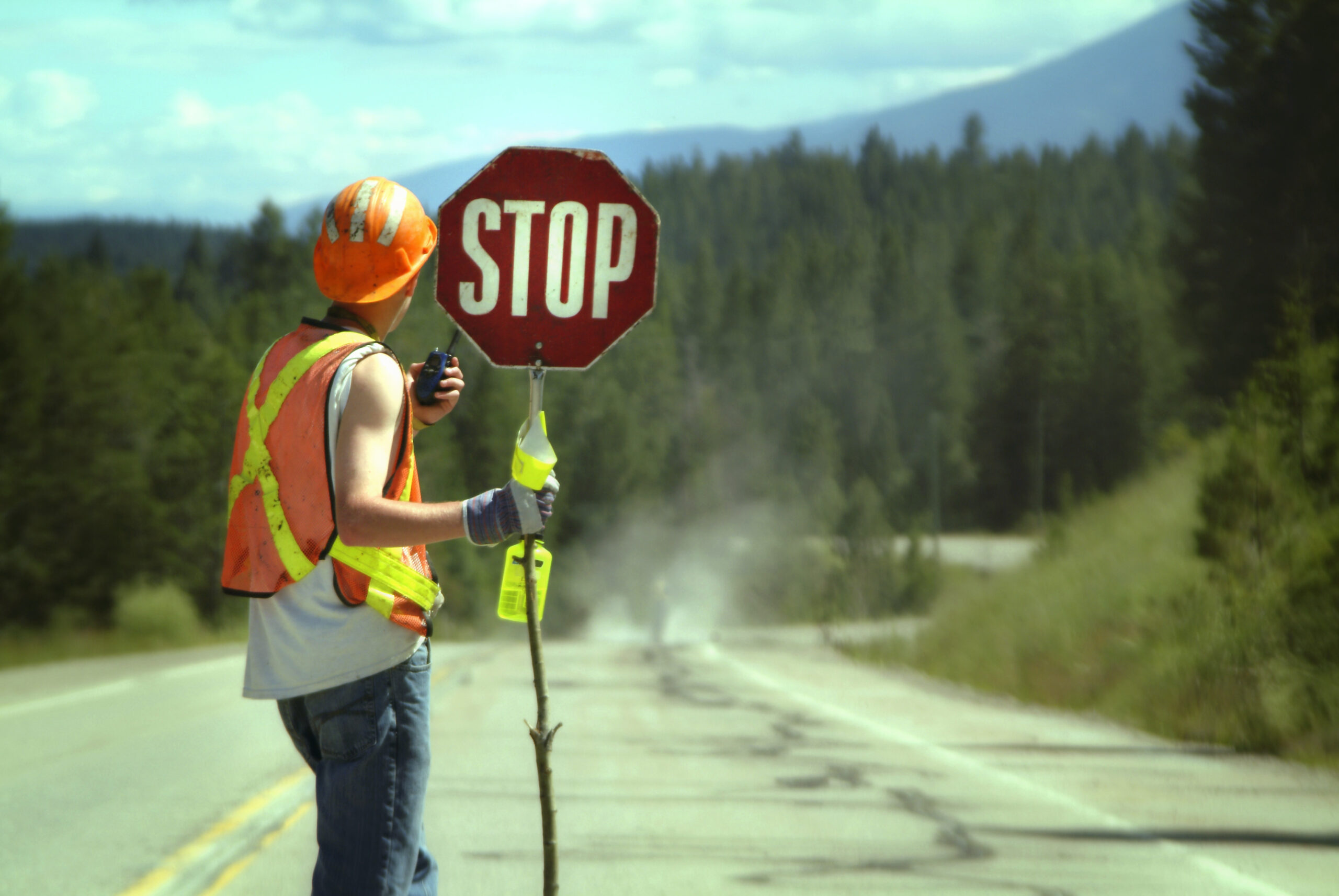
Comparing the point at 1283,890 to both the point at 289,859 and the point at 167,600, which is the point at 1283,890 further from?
the point at 167,600

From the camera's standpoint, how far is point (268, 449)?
2.96 m

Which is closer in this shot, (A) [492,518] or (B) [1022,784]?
(A) [492,518]

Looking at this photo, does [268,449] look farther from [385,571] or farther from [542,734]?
[542,734]

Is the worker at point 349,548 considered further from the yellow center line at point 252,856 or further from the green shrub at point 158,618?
the green shrub at point 158,618

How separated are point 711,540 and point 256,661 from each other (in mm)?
81834

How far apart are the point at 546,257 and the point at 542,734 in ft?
3.81

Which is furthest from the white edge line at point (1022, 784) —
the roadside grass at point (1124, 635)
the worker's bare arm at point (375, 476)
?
the worker's bare arm at point (375, 476)

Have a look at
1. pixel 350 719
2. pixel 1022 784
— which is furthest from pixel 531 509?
pixel 1022 784

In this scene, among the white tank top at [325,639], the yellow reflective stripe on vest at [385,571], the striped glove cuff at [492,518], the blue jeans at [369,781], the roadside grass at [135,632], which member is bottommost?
the roadside grass at [135,632]

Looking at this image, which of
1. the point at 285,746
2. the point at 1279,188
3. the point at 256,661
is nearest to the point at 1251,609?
the point at 285,746

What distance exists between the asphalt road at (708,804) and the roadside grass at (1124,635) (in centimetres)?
78

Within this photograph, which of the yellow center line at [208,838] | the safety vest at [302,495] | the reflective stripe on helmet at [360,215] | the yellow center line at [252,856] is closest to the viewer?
the safety vest at [302,495]

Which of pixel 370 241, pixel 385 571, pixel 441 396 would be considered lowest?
pixel 385 571

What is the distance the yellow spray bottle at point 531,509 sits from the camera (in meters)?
2.94
